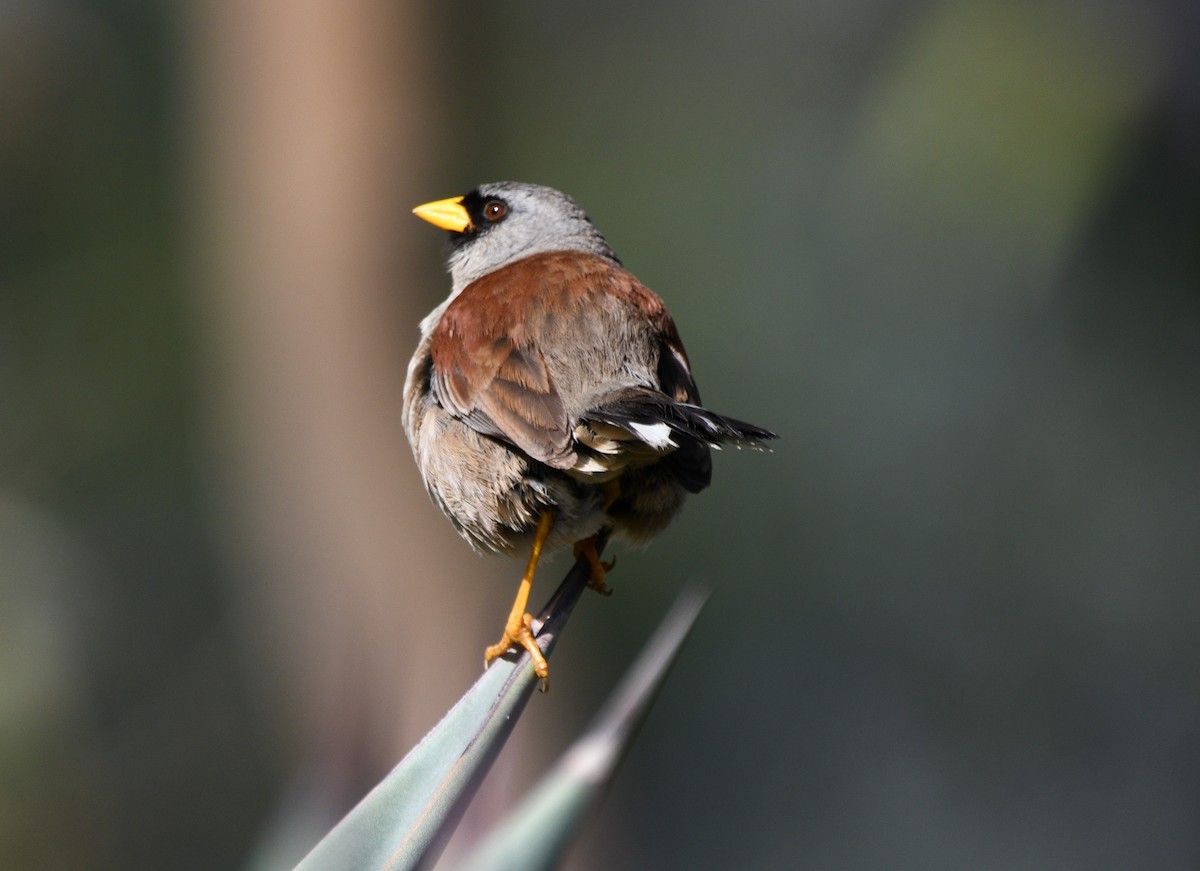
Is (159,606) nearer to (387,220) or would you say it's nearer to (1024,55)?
(387,220)

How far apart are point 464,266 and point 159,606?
6.04 meters

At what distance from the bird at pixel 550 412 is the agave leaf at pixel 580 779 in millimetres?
671

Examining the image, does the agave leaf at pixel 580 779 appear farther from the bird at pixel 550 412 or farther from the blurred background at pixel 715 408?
the blurred background at pixel 715 408

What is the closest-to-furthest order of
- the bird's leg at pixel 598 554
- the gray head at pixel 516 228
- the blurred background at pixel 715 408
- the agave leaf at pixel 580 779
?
1. the agave leaf at pixel 580 779
2. the bird's leg at pixel 598 554
3. the gray head at pixel 516 228
4. the blurred background at pixel 715 408

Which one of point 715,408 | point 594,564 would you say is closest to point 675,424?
point 594,564

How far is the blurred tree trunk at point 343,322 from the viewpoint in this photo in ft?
22.9

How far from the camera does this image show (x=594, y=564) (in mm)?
2834

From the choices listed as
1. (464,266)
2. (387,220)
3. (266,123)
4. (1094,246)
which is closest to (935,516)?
(1094,246)

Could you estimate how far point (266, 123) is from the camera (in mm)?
7707

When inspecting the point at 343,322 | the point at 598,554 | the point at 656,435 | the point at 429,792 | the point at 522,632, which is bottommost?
the point at 343,322

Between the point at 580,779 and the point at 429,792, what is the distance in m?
0.28

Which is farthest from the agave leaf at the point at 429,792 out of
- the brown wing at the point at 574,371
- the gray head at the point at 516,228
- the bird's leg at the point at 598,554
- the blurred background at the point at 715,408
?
the blurred background at the point at 715,408

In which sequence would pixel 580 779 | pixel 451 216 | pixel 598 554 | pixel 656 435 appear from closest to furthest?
pixel 580 779
pixel 656 435
pixel 598 554
pixel 451 216

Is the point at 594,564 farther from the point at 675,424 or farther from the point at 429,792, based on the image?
the point at 429,792
